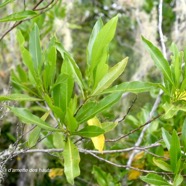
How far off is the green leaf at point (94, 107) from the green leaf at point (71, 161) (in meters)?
0.09

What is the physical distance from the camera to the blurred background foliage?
2.11m

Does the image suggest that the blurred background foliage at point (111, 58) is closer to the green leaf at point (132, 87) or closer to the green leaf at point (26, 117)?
the green leaf at point (26, 117)

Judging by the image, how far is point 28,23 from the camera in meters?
2.46

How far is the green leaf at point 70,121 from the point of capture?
1.17 metres

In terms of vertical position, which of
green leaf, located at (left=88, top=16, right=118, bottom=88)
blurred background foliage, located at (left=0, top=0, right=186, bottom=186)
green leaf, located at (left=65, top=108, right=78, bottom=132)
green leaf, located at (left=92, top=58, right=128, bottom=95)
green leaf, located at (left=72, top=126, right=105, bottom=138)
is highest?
green leaf, located at (left=88, top=16, right=118, bottom=88)

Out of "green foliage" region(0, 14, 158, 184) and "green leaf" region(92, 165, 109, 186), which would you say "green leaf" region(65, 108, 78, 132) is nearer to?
"green foliage" region(0, 14, 158, 184)

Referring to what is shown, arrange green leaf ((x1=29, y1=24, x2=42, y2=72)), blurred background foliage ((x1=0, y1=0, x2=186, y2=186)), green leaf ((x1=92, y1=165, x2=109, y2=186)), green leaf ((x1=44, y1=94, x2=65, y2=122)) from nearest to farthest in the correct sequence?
1. green leaf ((x1=44, y1=94, x2=65, y2=122))
2. green leaf ((x1=29, y1=24, x2=42, y2=72))
3. green leaf ((x1=92, y1=165, x2=109, y2=186))
4. blurred background foliage ((x1=0, y1=0, x2=186, y2=186))

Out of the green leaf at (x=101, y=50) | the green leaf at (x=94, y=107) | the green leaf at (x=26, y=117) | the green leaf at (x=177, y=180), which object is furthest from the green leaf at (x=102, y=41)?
the green leaf at (x=177, y=180)

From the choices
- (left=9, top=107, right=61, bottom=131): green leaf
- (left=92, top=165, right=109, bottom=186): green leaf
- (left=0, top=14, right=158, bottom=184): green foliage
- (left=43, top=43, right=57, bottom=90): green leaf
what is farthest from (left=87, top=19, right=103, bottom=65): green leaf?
(left=92, top=165, right=109, bottom=186): green leaf

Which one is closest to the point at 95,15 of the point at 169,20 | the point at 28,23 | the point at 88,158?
the point at 169,20

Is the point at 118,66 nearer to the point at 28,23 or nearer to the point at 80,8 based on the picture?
the point at 28,23

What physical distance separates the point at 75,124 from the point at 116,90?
16cm

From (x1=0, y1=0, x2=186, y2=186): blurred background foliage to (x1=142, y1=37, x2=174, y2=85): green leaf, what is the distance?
13.4 inches

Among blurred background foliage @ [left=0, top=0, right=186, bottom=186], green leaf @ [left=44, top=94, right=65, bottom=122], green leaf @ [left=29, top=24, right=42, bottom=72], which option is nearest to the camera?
green leaf @ [left=44, top=94, right=65, bottom=122]
